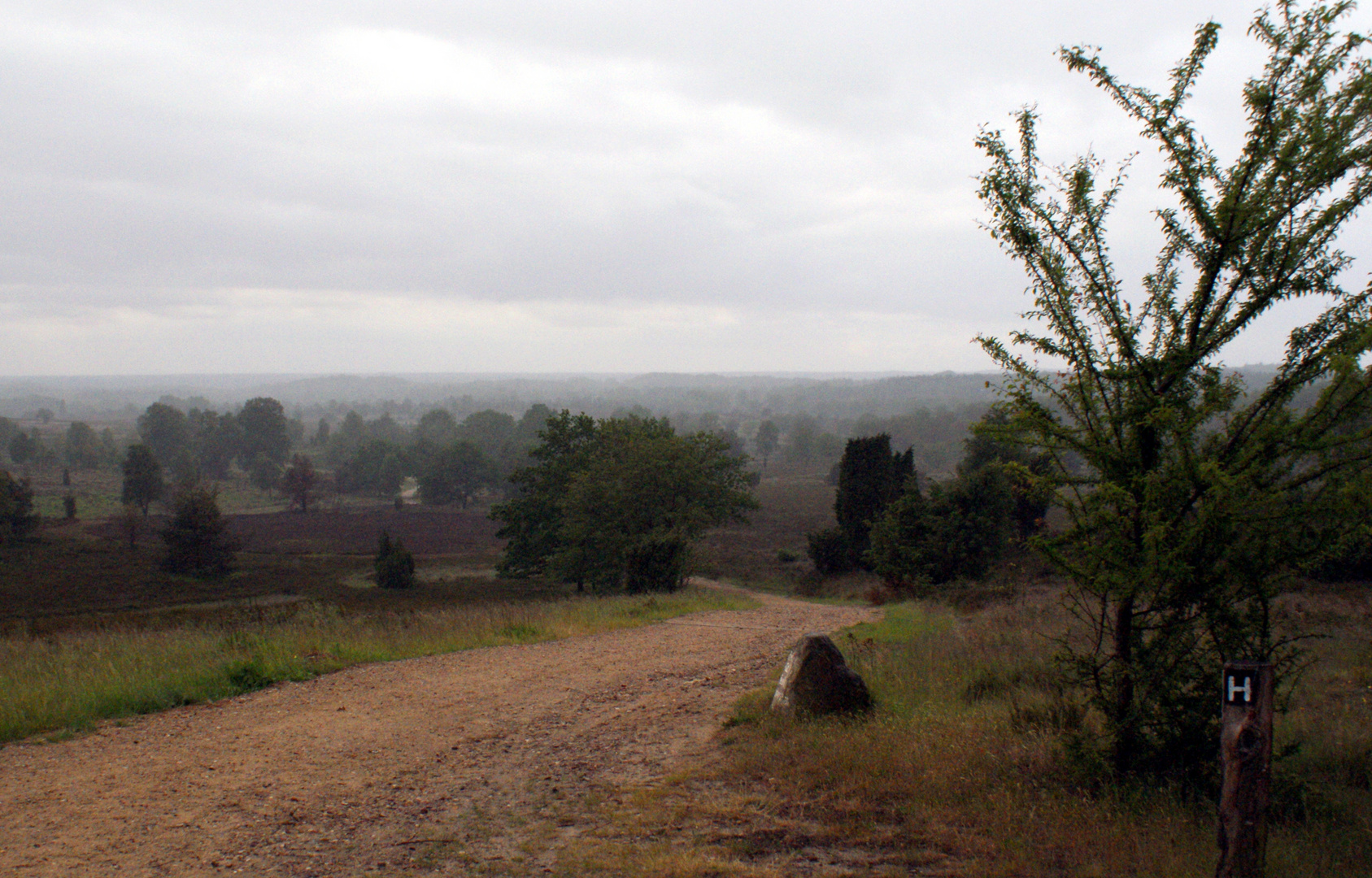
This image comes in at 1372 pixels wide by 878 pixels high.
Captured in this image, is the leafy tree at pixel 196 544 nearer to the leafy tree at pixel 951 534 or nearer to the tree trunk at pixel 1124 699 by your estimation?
the leafy tree at pixel 951 534

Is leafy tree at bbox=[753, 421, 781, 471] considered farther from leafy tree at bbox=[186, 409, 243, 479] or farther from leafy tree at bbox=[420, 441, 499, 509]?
leafy tree at bbox=[186, 409, 243, 479]

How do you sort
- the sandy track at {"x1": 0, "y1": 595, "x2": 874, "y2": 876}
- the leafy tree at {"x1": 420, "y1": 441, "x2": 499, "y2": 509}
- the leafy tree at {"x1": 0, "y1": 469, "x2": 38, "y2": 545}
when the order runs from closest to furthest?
the sandy track at {"x1": 0, "y1": 595, "x2": 874, "y2": 876}
the leafy tree at {"x1": 0, "y1": 469, "x2": 38, "y2": 545}
the leafy tree at {"x1": 420, "y1": 441, "x2": 499, "y2": 509}

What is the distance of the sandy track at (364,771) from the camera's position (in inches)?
199

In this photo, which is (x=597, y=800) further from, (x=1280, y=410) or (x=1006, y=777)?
(x=1280, y=410)

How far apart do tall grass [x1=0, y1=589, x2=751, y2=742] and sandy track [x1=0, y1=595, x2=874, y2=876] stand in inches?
18.0

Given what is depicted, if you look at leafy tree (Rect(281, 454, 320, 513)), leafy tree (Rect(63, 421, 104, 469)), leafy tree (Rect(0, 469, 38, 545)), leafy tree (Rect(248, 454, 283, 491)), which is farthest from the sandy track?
leafy tree (Rect(63, 421, 104, 469))

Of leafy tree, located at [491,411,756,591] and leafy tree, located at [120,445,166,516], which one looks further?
leafy tree, located at [120,445,166,516]

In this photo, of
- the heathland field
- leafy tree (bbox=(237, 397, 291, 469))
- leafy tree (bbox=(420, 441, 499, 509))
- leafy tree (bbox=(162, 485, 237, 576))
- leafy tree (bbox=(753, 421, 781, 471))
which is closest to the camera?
the heathland field

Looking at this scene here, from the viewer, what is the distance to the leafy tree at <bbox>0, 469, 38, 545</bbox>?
53.7 metres

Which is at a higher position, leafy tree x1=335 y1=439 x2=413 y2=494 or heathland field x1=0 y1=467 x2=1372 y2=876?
heathland field x1=0 y1=467 x2=1372 y2=876

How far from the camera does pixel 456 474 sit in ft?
285

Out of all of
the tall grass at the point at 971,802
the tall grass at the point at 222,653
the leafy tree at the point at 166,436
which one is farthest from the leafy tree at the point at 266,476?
the tall grass at the point at 971,802

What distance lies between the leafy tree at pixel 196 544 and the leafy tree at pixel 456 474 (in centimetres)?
3668


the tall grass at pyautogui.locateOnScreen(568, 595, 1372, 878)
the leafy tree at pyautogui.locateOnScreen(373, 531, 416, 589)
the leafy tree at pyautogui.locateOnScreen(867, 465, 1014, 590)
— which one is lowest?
the leafy tree at pyautogui.locateOnScreen(373, 531, 416, 589)
